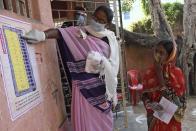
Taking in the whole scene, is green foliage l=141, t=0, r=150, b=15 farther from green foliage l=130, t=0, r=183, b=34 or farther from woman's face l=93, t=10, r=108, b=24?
woman's face l=93, t=10, r=108, b=24

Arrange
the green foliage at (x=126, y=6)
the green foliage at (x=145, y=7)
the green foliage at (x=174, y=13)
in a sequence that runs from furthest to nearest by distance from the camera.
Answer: the green foliage at (x=126, y=6) < the green foliage at (x=145, y=7) < the green foliage at (x=174, y=13)

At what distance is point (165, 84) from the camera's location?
3.49 meters

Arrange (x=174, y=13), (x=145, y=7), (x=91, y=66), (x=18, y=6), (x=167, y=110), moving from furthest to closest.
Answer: (x=145, y=7)
(x=174, y=13)
(x=167, y=110)
(x=91, y=66)
(x=18, y=6)

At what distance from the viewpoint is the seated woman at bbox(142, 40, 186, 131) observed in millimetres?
3402

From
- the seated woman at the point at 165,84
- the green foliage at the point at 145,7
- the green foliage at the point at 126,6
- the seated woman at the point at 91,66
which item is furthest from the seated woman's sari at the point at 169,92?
the green foliage at the point at 126,6

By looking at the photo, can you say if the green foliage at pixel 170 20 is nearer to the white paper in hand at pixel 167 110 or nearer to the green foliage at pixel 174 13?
the green foliage at pixel 174 13

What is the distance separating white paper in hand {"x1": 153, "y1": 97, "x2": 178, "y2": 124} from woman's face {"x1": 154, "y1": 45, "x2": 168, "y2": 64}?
37 centimetres

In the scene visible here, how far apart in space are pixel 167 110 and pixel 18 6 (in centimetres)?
177

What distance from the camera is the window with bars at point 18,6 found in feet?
7.63

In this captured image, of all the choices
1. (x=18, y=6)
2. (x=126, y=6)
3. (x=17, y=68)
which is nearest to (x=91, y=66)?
(x=18, y=6)

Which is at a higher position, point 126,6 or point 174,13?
point 126,6

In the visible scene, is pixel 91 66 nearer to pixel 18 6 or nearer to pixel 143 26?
pixel 18 6

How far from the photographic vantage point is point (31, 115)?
2199mm

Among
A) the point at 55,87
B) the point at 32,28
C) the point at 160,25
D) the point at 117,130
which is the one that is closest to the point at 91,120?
the point at 55,87
